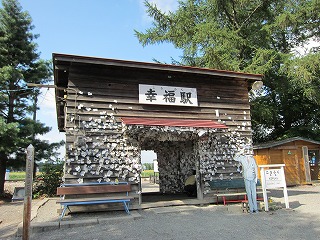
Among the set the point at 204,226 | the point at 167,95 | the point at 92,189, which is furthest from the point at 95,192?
the point at 167,95

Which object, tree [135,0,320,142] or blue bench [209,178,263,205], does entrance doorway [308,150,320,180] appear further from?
blue bench [209,178,263,205]

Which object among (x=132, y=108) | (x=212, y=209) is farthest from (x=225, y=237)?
(x=132, y=108)

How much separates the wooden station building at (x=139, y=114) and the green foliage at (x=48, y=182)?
246 inches

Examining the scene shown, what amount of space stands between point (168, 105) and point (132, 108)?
48.3 inches

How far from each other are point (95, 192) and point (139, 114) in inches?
105

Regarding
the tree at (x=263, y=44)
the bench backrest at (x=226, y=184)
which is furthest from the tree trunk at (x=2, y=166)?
the tree at (x=263, y=44)

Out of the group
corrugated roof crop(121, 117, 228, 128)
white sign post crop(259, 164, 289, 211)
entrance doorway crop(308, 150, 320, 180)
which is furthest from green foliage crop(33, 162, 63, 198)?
entrance doorway crop(308, 150, 320, 180)

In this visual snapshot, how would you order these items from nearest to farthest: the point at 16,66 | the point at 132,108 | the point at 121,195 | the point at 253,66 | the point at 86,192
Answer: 1. the point at 86,192
2. the point at 121,195
3. the point at 132,108
4. the point at 16,66
5. the point at 253,66

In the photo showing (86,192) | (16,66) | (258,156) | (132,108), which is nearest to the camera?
(86,192)

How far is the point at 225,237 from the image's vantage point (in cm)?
502

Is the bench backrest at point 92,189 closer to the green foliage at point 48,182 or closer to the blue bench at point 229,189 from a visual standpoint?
the blue bench at point 229,189

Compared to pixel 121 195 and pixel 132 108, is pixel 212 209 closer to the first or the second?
pixel 121 195

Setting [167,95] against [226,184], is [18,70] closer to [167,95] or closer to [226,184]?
[167,95]

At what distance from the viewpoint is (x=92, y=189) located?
24.0 ft
